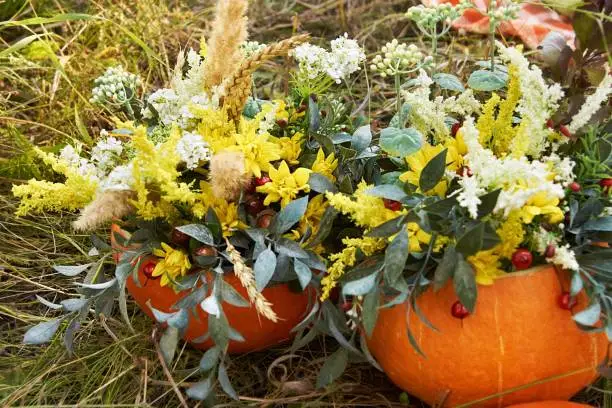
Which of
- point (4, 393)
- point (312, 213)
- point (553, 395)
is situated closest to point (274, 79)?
point (312, 213)

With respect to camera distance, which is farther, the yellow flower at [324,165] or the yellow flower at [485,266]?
the yellow flower at [324,165]

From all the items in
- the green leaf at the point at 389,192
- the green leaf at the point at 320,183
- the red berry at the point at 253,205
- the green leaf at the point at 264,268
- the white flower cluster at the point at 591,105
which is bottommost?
the green leaf at the point at 264,268

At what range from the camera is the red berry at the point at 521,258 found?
0.98 m

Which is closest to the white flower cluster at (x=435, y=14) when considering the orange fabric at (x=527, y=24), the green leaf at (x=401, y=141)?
the green leaf at (x=401, y=141)

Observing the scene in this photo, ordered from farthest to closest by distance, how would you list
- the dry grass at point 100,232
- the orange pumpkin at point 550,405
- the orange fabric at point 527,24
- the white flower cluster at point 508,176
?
the orange fabric at point 527,24 → the dry grass at point 100,232 → the orange pumpkin at point 550,405 → the white flower cluster at point 508,176

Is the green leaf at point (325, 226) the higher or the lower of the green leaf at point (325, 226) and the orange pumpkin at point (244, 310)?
the higher

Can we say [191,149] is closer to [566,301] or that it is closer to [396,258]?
[396,258]

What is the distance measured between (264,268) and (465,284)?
0.91 feet

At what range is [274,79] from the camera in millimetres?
2143

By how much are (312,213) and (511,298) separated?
1.08ft

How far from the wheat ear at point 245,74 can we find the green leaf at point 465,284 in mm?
383

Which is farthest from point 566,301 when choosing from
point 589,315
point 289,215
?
point 289,215

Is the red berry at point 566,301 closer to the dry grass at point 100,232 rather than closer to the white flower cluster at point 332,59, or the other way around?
the dry grass at point 100,232

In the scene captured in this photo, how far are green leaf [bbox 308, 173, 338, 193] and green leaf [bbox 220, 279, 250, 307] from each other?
19cm
